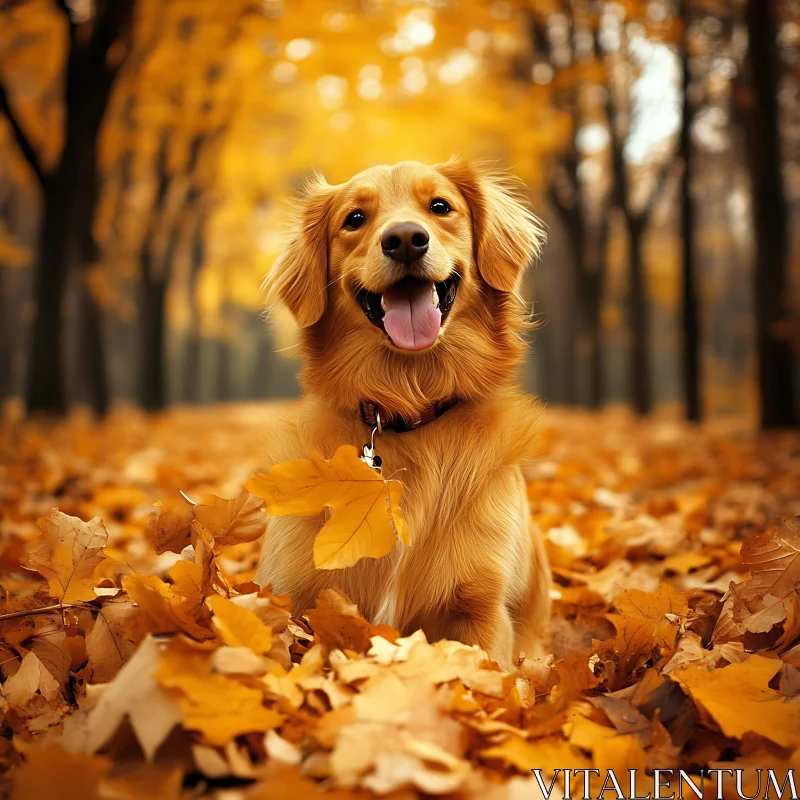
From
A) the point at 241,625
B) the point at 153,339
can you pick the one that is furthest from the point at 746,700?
the point at 153,339

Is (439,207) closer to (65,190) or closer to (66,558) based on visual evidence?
(66,558)

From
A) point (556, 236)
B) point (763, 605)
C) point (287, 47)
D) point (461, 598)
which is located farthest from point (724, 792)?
point (556, 236)

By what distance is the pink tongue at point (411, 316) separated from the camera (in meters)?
2.28

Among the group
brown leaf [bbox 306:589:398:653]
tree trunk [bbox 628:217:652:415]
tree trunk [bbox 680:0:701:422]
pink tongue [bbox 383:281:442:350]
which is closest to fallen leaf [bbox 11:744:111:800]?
brown leaf [bbox 306:589:398:653]

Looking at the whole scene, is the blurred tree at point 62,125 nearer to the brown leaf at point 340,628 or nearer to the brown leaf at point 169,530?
the brown leaf at point 169,530

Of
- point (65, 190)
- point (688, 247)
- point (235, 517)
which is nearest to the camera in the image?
point (235, 517)

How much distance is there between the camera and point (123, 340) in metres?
34.1

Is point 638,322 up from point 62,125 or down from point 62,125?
down

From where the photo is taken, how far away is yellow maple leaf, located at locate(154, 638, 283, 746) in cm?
130

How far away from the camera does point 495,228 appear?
8.76ft

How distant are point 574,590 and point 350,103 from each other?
12690mm

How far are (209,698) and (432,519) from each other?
0.91 m

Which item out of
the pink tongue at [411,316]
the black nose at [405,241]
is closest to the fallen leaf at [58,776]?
the pink tongue at [411,316]

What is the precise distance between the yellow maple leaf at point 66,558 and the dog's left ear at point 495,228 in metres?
1.59
